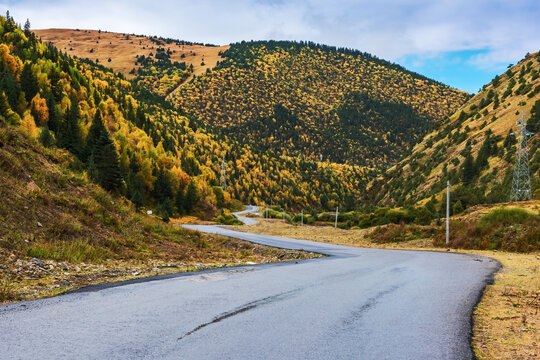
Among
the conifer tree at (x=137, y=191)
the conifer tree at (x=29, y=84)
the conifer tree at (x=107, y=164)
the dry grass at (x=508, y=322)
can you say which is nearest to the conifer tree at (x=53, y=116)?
the conifer tree at (x=29, y=84)

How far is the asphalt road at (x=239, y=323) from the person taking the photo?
3.94 metres

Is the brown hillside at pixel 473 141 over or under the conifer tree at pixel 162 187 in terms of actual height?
over

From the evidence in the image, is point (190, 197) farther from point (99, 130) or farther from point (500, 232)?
point (500, 232)

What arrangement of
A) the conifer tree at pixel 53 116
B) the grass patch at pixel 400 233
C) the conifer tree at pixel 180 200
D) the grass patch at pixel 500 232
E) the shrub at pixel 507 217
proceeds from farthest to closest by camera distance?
the conifer tree at pixel 180 200
the conifer tree at pixel 53 116
the grass patch at pixel 400 233
the shrub at pixel 507 217
the grass patch at pixel 500 232

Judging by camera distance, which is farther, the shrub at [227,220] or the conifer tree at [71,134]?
the shrub at [227,220]

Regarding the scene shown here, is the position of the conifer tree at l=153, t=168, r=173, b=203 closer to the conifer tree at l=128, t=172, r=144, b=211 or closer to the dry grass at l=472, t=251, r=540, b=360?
the conifer tree at l=128, t=172, r=144, b=211

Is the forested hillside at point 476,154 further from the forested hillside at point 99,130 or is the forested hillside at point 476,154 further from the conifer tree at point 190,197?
the conifer tree at point 190,197

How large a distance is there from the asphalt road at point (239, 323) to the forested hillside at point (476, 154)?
36.1 m

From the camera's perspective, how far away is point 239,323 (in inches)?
195

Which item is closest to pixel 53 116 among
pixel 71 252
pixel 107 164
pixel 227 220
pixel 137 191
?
pixel 107 164

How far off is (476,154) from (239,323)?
184 feet

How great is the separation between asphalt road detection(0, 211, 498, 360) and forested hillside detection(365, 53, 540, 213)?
3606 cm

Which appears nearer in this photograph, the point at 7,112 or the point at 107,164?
the point at 7,112

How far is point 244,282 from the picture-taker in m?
8.34
